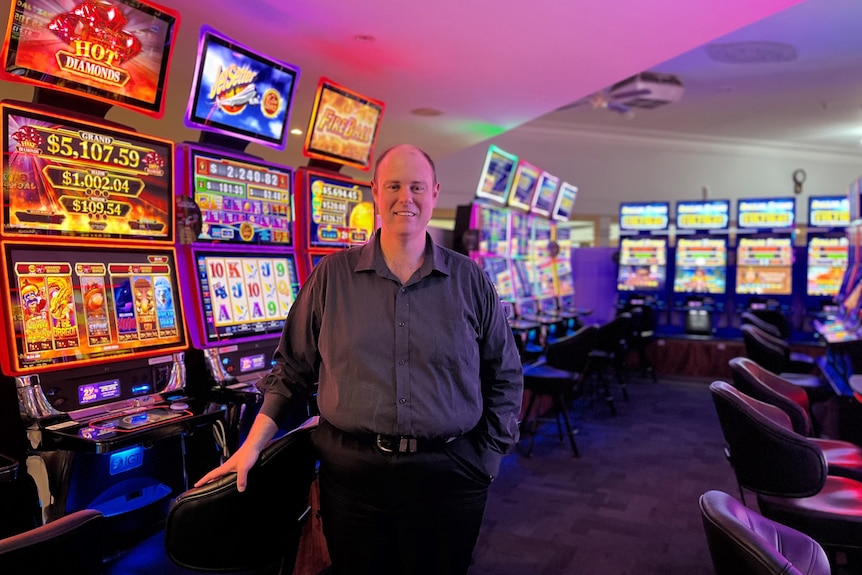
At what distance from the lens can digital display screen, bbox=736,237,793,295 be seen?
7.06 metres

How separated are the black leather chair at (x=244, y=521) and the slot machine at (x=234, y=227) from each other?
2.48ft

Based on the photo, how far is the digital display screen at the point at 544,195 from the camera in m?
6.96

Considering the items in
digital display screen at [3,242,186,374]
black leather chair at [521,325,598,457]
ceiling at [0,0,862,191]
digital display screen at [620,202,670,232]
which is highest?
ceiling at [0,0,862,191]

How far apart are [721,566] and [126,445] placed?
1502 mm

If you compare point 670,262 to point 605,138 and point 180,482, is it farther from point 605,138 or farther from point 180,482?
point 180,482

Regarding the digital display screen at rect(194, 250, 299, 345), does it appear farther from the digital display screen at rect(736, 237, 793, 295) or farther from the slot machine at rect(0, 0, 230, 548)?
the digital display screen at rect(736, 237, 793, 295)

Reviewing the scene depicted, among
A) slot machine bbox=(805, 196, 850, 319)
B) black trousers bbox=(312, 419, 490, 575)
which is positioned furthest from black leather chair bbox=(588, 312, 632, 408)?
black trousers bbox=(312, 419, 490, 575)

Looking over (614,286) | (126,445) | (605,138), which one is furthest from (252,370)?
(605,138)

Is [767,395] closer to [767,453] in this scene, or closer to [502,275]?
[767,453]

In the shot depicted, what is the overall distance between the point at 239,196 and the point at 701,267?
622cm

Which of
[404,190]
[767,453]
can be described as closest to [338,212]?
[404,190]

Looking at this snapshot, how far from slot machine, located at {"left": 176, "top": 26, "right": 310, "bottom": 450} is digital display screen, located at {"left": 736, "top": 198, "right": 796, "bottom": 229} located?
6.24 metres

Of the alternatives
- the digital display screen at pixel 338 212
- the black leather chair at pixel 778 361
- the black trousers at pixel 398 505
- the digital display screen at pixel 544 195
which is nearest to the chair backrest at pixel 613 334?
the black leather chair at pixel 778 361

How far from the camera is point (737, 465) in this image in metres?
2.18
